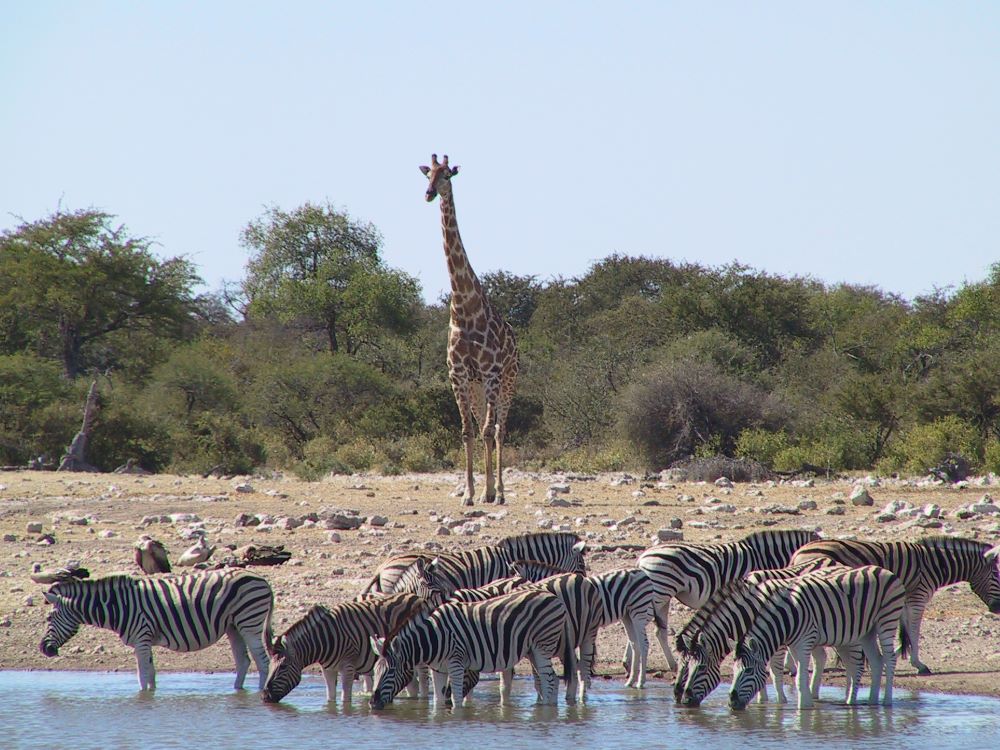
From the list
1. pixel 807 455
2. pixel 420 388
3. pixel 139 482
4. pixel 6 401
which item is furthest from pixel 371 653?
pixel 420 388

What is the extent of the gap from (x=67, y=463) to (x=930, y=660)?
57.4 feet

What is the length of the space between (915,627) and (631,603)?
2.13 meters

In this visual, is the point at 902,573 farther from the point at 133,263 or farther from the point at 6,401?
the point at 133,263

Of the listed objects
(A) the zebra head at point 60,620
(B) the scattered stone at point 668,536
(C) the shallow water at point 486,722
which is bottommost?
(C) the shallow water at point 486,722

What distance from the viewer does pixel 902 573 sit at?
9.65 meters

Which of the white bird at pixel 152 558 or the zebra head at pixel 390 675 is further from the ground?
the white bird at pixel 152 558

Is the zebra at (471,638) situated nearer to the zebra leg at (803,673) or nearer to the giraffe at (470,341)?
the zebra leg at (803,673)

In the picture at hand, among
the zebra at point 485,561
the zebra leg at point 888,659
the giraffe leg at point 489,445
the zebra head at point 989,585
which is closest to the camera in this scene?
the zebra leg at point 888,659

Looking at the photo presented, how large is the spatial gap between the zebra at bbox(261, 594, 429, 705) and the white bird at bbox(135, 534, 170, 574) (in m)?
3.35

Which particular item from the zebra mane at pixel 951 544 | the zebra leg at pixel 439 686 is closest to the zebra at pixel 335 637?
the zebra leg at pixel 439 686

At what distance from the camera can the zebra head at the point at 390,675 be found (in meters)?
8.73

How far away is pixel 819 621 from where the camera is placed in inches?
340

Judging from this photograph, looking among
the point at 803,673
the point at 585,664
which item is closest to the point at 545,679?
the point at 585,664

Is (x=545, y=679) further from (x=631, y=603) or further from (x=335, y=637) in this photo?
(x=335, y=637)
